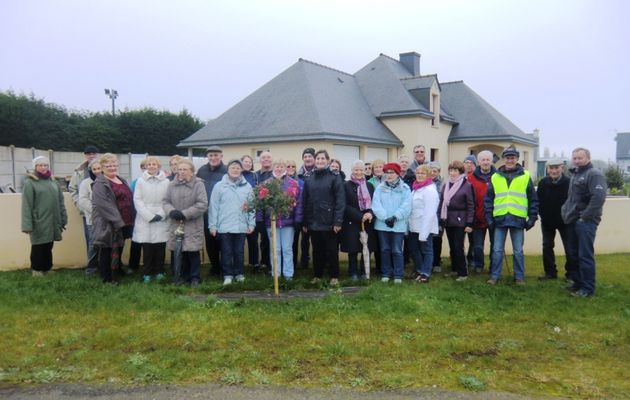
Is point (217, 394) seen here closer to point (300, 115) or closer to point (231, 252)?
point (231, 252)

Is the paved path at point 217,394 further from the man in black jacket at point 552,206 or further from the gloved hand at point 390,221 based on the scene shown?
the man in black jacket at point 552,206

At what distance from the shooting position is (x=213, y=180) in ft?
26.0

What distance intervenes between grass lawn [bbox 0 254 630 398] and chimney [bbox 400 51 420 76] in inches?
1115

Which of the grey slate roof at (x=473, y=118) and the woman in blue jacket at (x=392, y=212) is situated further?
the grey slate roof at (x=473, y=118)

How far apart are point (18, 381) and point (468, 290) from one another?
216 inches

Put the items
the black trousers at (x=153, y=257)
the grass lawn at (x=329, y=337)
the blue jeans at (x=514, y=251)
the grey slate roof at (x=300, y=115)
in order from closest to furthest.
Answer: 1. the grass lawn at (x=329, y=337)
2. the blue jeans at (x=514, y=251)
3. the black trousers at (x=153, y=257)
4. the grey slate roof at (x=300, y=115)

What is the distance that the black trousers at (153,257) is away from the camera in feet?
24.7

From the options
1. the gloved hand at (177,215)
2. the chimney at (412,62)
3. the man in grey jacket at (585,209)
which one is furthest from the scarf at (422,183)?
the chimney at (412,62)

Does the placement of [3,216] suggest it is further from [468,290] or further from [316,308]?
[468,290]

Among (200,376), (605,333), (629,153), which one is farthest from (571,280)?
(629,153)

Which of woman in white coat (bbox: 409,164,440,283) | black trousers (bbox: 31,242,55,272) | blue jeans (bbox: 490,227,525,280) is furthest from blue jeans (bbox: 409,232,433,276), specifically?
black trousers (bbox: 31,242,55,272)

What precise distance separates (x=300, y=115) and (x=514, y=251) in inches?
666

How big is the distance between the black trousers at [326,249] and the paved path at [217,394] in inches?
141

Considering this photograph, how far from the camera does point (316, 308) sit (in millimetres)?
5934
